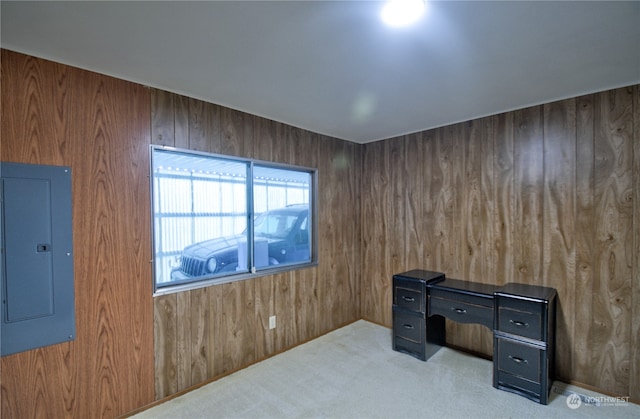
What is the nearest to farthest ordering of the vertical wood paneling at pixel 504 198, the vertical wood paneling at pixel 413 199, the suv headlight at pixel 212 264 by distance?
the suv headlight at pixel 212 264 < the vertical wood paneling at pixel 504 198 < the vertical wood paneling at pixel 413 199

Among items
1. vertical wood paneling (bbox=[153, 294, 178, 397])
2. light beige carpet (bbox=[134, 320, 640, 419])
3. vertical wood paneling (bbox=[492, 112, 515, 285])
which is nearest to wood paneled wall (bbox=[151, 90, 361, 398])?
vertical wood paneling (bbox=[153, 294, 178, 397])

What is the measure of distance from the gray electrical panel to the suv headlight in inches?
36.7

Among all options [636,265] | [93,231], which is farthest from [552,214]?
[93,231]

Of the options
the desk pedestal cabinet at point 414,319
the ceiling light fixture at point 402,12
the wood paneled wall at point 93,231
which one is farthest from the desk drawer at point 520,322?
the wood paneled wall at point 93,231

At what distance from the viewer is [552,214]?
2.57 metres

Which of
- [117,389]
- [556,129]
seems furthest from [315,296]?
[556,129]

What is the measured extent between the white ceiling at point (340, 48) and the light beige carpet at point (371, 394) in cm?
233

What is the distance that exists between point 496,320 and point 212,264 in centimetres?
241

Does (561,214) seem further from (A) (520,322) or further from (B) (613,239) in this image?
(A) (520,322)

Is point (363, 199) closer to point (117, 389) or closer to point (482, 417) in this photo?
point (482, 417)

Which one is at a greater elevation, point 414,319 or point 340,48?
point 340,48

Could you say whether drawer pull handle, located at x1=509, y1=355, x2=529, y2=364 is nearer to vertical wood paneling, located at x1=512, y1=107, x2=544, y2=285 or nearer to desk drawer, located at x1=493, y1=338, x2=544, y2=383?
desk drawer, located at x1=493, y1=338, x2=544, y2=383

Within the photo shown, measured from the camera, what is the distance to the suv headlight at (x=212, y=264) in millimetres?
2623

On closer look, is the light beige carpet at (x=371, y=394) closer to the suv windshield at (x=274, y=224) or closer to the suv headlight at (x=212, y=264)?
the suv headlight at (x=212, y=264)
